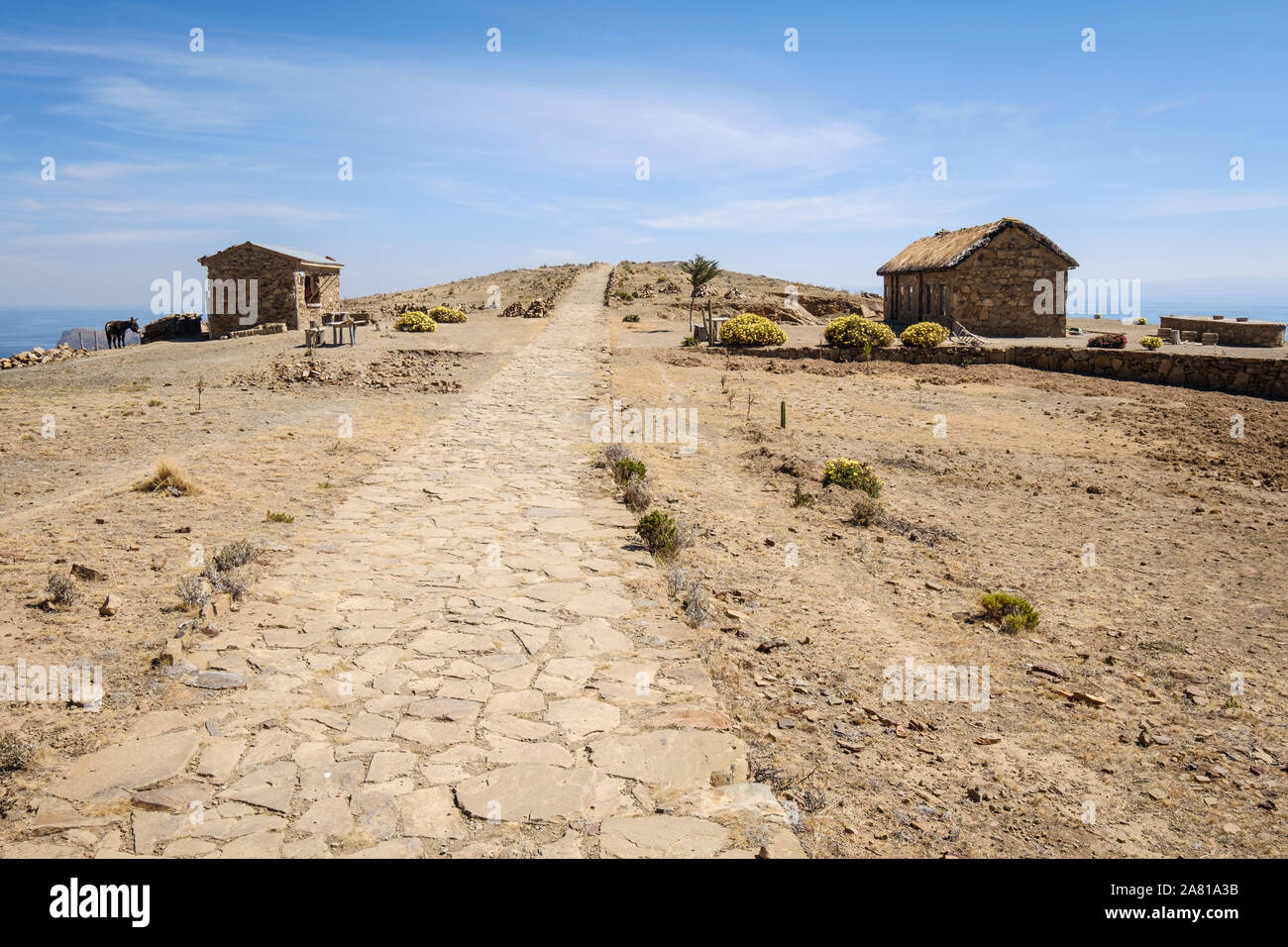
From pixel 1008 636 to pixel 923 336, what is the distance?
72.2ft

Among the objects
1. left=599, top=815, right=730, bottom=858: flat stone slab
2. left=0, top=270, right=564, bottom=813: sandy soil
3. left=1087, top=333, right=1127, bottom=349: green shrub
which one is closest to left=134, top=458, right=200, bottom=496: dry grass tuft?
left=0, top=270, right=564, bottom=813: sandy soil

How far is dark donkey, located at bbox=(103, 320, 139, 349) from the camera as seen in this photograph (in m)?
34.2

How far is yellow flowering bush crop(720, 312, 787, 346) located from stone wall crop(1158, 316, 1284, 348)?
15.6 meters

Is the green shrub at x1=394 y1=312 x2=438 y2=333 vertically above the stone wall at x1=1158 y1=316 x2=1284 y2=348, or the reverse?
→ the green shrub at x1=394 y1=312 x2=438 y2=333

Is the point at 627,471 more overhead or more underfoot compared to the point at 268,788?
more overhead

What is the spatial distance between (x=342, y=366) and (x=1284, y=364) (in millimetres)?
23816

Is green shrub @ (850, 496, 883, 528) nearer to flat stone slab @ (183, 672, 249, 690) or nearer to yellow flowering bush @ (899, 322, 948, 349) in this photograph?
flat stone slab @ (183, 672, 249, 690)

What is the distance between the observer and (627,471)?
32.3 feet

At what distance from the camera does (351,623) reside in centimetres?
570

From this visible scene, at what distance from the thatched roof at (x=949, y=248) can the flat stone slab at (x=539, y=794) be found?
1251 inches

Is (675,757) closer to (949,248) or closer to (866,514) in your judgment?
(866,514)

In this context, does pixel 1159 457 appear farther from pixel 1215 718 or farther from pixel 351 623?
pixel 351 623

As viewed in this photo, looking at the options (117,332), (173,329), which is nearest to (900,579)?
(173,329)

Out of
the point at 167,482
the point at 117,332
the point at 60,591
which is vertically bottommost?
the point at 60,591
